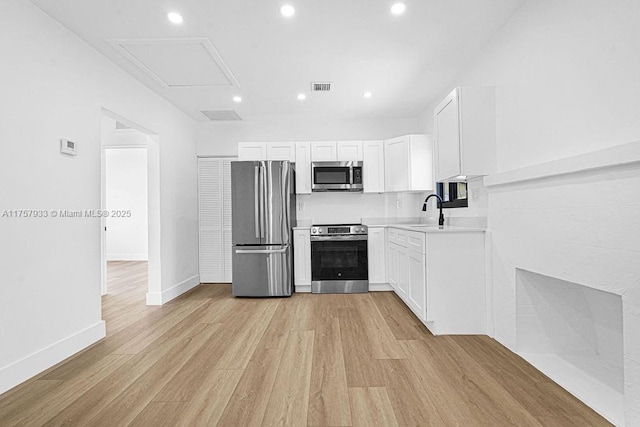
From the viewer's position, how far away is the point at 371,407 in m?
1.86

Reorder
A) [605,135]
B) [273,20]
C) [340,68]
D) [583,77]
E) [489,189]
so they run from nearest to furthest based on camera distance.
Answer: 1. [605,135]
2. [583,77]
3. [273,20]
4. [489,189]
5. [340,68]

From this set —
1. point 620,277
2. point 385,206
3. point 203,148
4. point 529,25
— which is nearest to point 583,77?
point 529,25

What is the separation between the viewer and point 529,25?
245 centimetres

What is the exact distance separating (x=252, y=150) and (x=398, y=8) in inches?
118

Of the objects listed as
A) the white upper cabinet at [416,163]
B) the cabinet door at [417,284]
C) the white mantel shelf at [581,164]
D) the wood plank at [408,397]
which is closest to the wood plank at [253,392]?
the wood plank at [408,397]

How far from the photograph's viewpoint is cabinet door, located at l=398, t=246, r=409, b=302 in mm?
3701

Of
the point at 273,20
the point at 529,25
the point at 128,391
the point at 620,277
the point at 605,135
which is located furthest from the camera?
the point at 273,20

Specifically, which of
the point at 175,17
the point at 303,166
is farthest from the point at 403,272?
the point at 175,17

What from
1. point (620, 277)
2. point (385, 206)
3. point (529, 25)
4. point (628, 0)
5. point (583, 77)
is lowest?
point (620, 277)

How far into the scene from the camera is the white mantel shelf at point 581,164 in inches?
61.1

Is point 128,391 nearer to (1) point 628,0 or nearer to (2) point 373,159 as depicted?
(1) point 628,0

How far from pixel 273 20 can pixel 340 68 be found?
1037mm

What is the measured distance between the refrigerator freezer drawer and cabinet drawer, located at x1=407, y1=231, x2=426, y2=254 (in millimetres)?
1725

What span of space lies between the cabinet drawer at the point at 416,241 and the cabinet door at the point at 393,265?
67 centimetres
